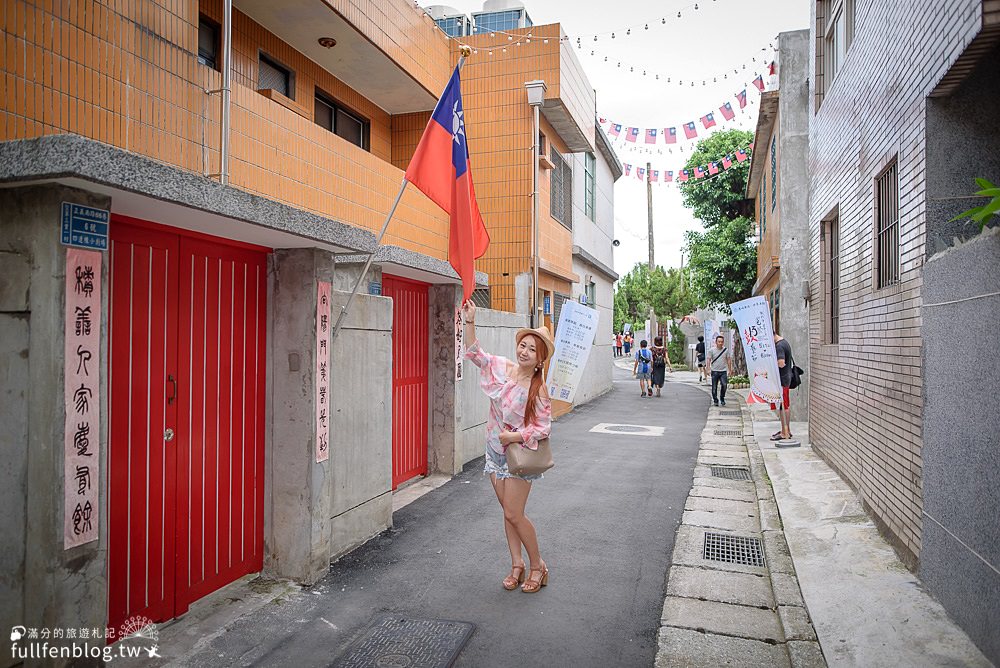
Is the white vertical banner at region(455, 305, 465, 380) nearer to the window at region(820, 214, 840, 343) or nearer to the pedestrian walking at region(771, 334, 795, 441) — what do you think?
the window at region(820, 214, 840, 343)

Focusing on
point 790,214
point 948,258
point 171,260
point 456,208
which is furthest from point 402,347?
point 790,214

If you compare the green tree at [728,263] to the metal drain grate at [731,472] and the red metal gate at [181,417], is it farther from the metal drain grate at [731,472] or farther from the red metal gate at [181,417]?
the red metal gate at [181,417]

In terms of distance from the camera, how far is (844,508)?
666cm

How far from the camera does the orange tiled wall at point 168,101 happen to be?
4.64 metres

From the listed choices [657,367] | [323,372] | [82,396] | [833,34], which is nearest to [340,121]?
[323,372]

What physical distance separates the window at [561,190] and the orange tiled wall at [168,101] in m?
6.21

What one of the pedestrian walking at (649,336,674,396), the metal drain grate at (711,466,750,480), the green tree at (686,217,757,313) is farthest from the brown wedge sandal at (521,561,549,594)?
the green tree at (686,217,757,313)

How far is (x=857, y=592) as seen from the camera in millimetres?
4645

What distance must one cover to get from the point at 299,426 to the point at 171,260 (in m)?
1.47

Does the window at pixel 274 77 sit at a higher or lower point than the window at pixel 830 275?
higher

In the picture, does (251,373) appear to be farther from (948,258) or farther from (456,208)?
(948,258)

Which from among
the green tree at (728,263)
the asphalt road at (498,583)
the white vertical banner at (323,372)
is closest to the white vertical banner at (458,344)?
the asphalt road at (498,583)

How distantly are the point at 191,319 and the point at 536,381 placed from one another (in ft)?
7.57

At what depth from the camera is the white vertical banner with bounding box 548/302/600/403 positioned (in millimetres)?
10516
